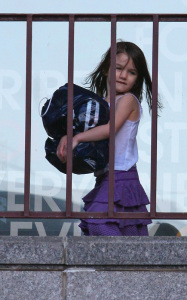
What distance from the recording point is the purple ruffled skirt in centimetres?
414

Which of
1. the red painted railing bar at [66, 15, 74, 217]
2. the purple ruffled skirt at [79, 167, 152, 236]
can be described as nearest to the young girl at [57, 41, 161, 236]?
the purple ruffled skirt at [79, 167, 152, 236]

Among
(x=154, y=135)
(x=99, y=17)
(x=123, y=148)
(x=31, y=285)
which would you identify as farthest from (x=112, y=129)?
(x=31, y=285)

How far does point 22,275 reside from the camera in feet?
12.4

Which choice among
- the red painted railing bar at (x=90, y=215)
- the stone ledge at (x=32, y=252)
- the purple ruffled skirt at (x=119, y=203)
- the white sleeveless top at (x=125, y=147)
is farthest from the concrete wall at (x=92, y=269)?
the white sleeveless top at (x=125, y=147)

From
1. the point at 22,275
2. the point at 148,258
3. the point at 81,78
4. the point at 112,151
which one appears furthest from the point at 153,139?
the point at 81,78

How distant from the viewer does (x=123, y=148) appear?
4199 mm

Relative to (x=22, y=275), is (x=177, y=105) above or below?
above

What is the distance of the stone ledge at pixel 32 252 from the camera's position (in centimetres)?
377

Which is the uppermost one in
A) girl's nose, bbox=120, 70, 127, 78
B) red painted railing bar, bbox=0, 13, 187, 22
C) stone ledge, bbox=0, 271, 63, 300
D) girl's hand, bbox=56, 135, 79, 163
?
red painted railing bar, bbox=0, 13, 187, 22

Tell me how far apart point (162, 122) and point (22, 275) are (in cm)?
Result: 265

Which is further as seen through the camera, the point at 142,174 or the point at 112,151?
the point at 142,174

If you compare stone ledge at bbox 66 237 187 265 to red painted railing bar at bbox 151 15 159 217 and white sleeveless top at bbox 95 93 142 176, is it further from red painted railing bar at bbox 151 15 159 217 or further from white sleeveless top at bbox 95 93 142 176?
white sleeveless top at bbox 95 93 142 176

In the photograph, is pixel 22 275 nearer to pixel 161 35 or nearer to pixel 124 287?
pixel 124 287

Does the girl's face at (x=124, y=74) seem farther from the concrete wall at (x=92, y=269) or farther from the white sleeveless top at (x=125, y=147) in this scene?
the concrete wall at (x=92, y=269)
